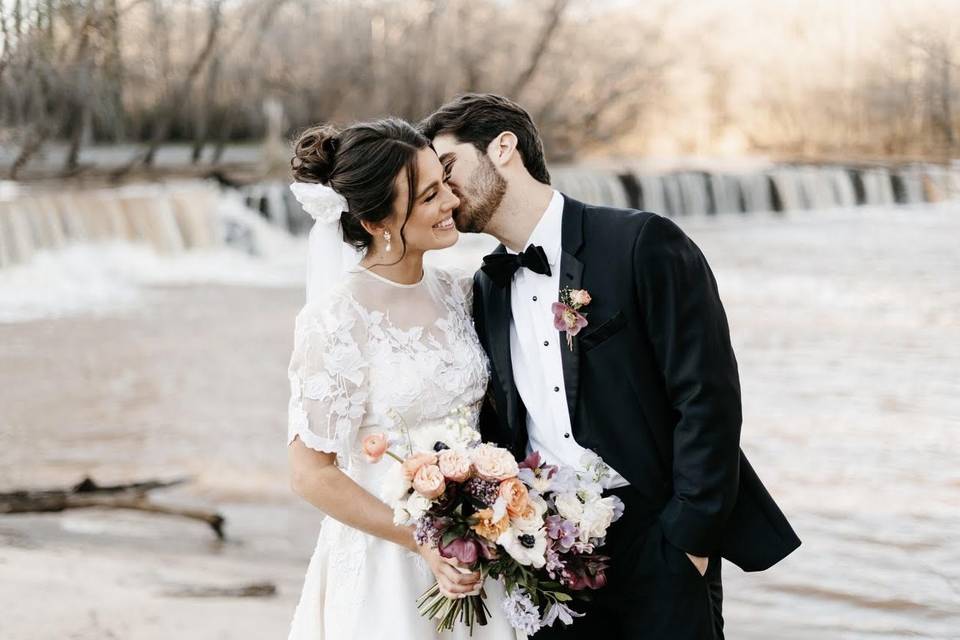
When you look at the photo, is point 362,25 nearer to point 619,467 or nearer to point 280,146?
point 280,146

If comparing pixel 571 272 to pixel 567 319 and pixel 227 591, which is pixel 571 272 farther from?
pixel 227 591

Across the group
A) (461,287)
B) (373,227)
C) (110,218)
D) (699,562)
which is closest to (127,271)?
(110,218)

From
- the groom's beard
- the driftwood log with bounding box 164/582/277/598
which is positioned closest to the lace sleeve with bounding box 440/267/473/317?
the groom's beard

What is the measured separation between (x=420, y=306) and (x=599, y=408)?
0.47m

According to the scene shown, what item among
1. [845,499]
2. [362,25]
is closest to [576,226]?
[845,499]

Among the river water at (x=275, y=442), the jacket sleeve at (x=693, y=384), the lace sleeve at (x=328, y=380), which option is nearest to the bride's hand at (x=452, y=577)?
the lace sleeve at (x=328, y=380)

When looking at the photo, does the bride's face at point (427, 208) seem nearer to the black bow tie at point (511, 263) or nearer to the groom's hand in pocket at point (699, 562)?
the black bow tie at point (511, 263)

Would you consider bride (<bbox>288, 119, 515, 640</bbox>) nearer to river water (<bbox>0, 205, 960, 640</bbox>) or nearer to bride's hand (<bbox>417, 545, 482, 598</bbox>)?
bride's hand (<bbox>417, 545, 482, 598</bbox>)

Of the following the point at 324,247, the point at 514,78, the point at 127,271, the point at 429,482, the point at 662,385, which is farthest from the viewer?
the point at 514,78

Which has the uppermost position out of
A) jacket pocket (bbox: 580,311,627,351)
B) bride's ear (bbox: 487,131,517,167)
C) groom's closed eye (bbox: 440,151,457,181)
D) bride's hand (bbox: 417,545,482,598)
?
bride's ear (bbox: 487,131,517,167)

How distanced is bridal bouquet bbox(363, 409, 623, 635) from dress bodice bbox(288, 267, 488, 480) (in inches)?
6.0

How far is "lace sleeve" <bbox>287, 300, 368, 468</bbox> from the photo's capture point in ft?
7.03

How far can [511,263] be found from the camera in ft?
7.57

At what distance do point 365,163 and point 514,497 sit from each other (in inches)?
30.6
